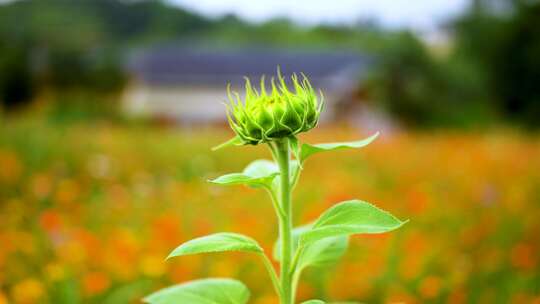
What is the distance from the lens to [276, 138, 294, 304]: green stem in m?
1.03

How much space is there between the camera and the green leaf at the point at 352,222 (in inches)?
36.1

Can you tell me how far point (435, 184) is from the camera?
4.62 m

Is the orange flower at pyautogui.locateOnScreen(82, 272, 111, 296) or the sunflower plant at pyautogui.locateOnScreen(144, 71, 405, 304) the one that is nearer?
the sunflower plant at pyautogui.locateOnScreen(144, 71, 405, 304)

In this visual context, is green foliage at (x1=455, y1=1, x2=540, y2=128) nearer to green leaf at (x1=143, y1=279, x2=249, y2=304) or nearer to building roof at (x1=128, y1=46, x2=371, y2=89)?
building roof at (x1=128, y1=46, x2=371, y2=89)

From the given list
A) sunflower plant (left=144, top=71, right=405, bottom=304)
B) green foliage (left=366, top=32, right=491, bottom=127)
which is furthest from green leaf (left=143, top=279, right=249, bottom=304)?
green foliage (left=366, top=32, right=491, bottom=127)

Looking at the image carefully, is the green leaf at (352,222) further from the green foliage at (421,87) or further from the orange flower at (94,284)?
the green foliage at (421,87)

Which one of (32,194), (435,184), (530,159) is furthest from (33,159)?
(530,159)

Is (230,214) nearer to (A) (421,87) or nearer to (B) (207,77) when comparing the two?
(A) (421,87)

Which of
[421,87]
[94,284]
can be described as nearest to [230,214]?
[94,284]

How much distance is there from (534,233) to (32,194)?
3.00 metres

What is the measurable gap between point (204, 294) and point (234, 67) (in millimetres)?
33490

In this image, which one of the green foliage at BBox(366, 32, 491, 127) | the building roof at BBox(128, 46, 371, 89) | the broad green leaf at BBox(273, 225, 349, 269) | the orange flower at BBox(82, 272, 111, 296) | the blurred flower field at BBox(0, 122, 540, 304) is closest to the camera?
the broad green leaf at BBox(273, 225, 349, 269)

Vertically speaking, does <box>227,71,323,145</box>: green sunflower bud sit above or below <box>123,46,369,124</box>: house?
above

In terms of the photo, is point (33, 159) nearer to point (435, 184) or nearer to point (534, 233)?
point (435, 184)
